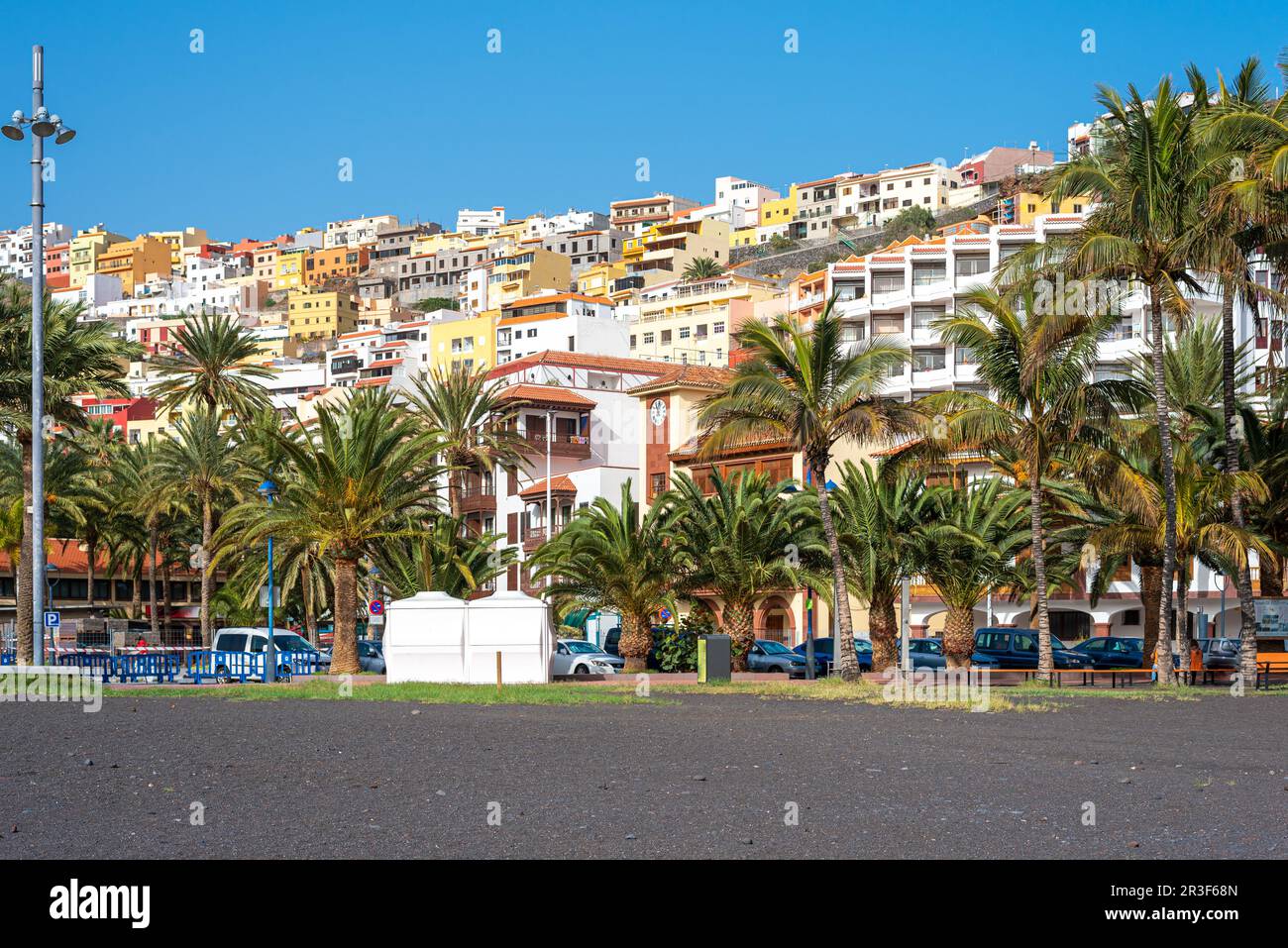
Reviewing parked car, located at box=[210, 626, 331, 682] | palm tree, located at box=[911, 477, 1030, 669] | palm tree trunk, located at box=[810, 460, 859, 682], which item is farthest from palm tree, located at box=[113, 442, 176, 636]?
palm tree trunk, located at box=[810, 460, 859, 682]

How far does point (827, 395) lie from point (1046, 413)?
Result: 202 inches

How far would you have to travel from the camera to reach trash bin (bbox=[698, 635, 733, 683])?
34125 mm

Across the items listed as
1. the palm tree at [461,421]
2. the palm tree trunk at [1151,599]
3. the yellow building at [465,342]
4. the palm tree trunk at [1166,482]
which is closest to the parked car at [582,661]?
the palm tree at [461,421]

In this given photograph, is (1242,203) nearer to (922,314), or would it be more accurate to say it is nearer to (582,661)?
(582,661)

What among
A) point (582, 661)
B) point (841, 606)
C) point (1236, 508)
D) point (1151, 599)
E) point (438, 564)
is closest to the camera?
point (1236, 508)

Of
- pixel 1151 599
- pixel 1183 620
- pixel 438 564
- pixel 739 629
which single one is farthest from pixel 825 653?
pixel 438 564

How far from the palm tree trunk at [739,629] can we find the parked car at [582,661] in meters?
3.44

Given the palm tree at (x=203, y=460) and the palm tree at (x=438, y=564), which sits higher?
the palm tree at (x=203, y=460)

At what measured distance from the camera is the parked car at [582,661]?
41531 millimetres

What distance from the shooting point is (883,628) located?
137 ft

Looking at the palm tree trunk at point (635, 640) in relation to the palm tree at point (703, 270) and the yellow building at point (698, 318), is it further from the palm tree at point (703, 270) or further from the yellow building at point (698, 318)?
the palm tree at point (703, 270)

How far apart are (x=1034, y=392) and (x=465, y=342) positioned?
95.0 metres

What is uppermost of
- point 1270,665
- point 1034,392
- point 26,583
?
point 1034,392
